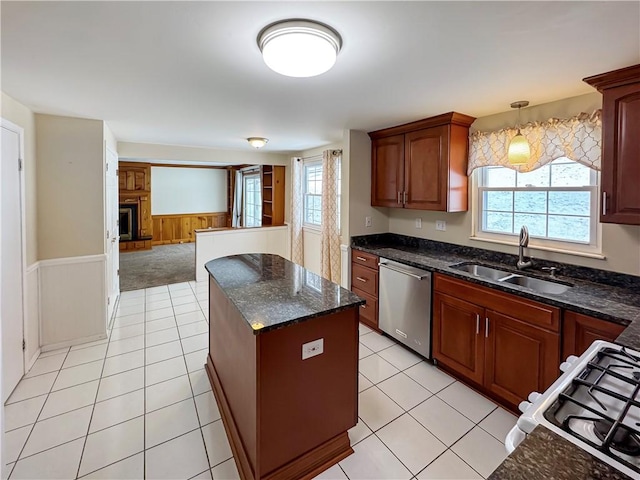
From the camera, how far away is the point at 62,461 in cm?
181

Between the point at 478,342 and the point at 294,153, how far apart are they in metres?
4.51

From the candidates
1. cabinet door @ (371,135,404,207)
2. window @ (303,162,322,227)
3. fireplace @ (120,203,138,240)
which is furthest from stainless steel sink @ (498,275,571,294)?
fireplace @ (120,203,138,240)

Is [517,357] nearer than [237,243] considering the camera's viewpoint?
Result: Yes

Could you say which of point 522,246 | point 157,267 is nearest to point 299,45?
point 522,246

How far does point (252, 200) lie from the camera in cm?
809

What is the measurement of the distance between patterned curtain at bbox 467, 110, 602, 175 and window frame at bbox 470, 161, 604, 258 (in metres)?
0.18

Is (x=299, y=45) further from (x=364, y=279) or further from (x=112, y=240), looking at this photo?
(x=112, y=240)

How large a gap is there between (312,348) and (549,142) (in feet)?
7.83

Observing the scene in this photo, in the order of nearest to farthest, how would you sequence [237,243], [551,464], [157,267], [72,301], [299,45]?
1. [551,464]
2. [299,45]
3. [72,301]
4. [237,243]
5. [157,267]

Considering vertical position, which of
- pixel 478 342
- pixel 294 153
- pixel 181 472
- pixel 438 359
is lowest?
pixel 181 472

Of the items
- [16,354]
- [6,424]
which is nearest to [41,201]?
[16,354]

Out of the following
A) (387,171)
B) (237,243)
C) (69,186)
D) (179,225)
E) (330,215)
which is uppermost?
(387,171)

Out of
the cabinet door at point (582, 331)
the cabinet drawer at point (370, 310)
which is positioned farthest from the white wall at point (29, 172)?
the cabinet door at point (582, 331)

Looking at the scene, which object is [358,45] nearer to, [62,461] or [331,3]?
[331,3]
